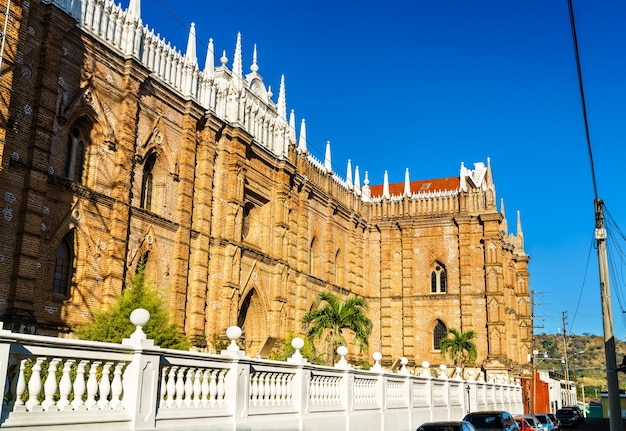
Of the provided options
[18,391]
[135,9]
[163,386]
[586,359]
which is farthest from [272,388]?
[586,359]

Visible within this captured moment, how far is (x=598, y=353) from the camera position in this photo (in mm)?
131375

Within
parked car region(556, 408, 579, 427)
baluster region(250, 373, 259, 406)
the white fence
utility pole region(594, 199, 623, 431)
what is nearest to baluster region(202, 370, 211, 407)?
the white fence

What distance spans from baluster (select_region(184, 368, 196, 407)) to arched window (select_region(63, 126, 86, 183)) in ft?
39.3

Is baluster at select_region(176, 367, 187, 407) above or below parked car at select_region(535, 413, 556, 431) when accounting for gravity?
above

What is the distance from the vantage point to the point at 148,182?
24.7m

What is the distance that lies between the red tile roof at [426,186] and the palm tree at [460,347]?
12.6 meters

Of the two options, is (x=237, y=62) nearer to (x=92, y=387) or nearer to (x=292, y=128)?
(x=292, y=128)

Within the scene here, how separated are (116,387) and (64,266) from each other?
12.3 m

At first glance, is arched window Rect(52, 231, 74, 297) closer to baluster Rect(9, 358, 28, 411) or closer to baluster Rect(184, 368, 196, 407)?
baluster Rect(184, 368, 196, 407)

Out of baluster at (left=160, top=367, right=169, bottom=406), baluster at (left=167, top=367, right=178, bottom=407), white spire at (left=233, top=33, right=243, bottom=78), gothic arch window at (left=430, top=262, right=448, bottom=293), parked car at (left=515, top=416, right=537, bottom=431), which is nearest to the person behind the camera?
baluster at (left=160, top=367, right=169, bottom=406)

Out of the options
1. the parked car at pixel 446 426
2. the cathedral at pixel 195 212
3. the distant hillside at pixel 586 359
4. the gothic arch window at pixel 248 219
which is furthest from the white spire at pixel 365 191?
the distant hillside at pixel 586 359

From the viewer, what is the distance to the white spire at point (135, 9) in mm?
23672

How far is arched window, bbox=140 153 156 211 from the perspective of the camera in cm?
2417

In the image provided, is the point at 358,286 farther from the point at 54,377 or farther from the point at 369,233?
the point at 54,377
